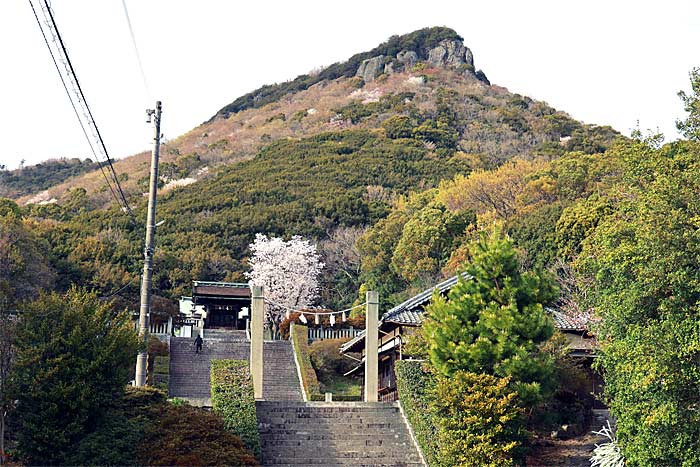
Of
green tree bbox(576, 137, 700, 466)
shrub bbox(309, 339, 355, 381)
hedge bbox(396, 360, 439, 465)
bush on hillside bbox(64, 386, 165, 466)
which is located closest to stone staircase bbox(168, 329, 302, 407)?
shrub bbox(309, 339, 355, 381)

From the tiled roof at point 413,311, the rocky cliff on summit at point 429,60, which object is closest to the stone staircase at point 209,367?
the tiled roof at point 413,311

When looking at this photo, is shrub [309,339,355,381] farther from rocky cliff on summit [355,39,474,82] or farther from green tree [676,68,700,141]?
rocky cliff on summit [355,39,474,82]

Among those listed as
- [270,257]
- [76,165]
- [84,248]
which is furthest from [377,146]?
[76,165]

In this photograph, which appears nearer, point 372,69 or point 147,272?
point 147,272

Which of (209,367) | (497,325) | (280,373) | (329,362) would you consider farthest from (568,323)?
(209,367)

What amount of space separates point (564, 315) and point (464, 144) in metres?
57.1

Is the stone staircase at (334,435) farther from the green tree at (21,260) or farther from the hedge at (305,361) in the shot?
the green tree at (21,260)

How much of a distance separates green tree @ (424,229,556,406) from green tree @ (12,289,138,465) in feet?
21.4

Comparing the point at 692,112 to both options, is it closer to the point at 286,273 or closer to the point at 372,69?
the point at 286,273

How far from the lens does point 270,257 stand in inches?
2005

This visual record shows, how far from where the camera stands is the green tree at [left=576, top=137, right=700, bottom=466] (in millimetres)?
14141

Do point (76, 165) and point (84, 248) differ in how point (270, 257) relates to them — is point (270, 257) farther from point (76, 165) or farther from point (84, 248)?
point (76, 165)

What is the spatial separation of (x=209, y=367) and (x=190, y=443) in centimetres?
1594

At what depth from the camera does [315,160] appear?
75062 millimetres
